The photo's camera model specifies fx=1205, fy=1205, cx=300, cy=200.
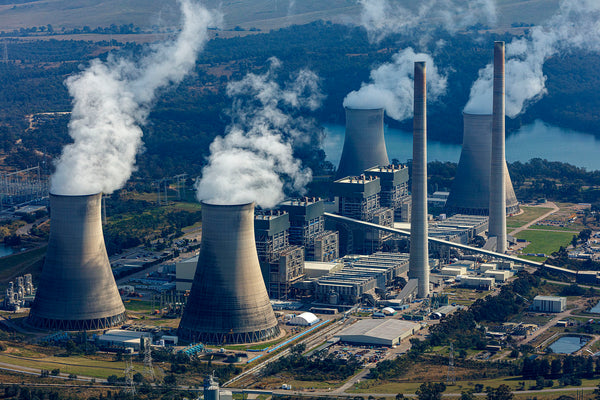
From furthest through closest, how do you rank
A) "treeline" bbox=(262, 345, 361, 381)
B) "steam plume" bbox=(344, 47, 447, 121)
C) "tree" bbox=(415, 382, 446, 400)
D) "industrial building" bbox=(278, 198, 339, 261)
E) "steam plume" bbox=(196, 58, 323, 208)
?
"steam plume" bbox=(344, 47, 447, 121), "industrial building" bbox=(278, 198, 339, 261), "steam plume" bbox=(196, 58, 323, 208), "treeline" bbox=(262, 345, 361, 381), "tree" bbox=(415, 382, 446, 400)

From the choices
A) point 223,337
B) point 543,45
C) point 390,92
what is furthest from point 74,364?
point 543,45

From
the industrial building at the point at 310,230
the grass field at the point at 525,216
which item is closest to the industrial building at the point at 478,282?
the industrial building at the point at 310,230

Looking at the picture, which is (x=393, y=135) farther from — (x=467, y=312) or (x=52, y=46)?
(x=467, y=312)

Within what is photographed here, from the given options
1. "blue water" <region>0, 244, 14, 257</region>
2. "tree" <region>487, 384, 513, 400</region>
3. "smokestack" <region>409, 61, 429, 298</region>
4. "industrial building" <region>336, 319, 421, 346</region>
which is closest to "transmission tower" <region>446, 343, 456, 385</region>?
"tree" <region>487, 384, 513, 400</region>

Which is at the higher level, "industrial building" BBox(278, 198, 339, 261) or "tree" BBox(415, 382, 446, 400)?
"industrial building" BBox(278, 198, 339, 261)

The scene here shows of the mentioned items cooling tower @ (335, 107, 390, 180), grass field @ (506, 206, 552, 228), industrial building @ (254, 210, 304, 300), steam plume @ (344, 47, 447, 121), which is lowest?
grass field @ (506, 206, 552, 228)

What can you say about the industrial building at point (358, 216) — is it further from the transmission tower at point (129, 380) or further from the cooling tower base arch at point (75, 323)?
the transmission tower at point (129, 380)

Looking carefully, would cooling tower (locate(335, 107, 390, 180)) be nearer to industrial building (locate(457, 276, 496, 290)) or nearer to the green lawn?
the green lawn
